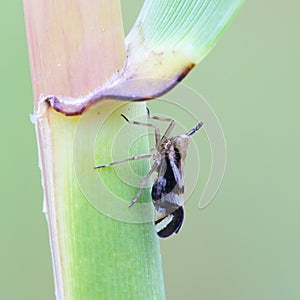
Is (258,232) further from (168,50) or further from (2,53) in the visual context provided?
(168,50)

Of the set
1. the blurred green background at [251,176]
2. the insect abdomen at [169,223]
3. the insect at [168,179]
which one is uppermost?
the blurred green background at [251,176]

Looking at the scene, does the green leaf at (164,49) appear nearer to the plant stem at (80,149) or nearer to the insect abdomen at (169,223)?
the plant stem at (80,149)

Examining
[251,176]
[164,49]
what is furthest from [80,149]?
[251,176]

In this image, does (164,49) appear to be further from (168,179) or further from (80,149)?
(168,179)

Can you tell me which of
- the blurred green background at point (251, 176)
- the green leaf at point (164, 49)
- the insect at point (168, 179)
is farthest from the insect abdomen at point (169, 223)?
the blurred green background at point (251, 176)

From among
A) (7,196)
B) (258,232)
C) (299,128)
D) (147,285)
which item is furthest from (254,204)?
(147,285)

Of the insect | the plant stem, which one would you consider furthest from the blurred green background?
the plant stem

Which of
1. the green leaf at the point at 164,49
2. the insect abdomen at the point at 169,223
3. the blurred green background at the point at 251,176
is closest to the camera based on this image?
the green leaf at the point at 164,49
